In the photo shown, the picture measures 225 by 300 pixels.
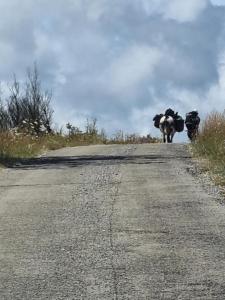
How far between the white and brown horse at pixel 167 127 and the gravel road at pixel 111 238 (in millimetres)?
16358

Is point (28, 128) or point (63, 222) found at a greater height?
point (28, 128)

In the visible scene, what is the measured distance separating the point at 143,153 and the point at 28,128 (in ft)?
44.0

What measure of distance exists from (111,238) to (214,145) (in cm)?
1091

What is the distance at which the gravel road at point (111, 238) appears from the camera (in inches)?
240

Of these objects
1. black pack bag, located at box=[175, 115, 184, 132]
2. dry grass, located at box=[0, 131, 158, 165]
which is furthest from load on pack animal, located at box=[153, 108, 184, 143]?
dry grass, located at box=[0, 131, 158, 165]

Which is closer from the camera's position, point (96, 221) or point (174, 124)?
point (96, 221)

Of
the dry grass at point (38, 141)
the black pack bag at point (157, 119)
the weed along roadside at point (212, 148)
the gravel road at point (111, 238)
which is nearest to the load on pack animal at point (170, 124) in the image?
the black pack bag at point (157, 119)

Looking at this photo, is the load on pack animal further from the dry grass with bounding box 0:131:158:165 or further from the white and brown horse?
the dry grass with bounding box 0:131:158:165

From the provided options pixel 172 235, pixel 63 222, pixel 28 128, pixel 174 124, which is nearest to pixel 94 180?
pixel 63 222

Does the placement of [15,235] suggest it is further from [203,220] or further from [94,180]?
[94,180]

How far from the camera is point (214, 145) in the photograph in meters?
18.5

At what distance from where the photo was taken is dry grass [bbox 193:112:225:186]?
14.3 m

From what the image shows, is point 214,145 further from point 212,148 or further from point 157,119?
point 157,119

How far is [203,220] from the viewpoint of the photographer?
902 centimetres
